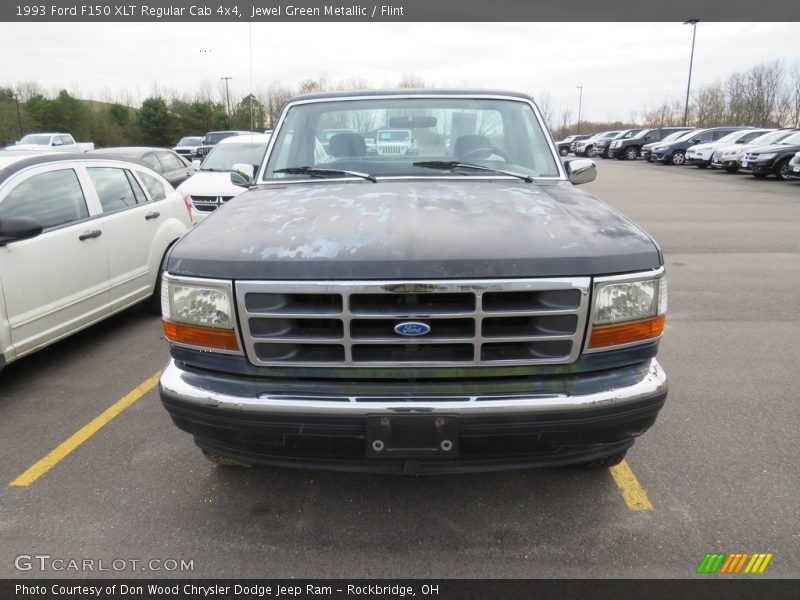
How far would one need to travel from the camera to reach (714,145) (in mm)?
26281

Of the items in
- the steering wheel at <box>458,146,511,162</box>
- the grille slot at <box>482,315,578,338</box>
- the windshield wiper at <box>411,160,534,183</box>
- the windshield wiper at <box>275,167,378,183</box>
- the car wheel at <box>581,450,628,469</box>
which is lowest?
the car wheel at <box>581,450,628,469</box>

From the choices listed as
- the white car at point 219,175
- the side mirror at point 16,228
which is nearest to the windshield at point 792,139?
the white car at point 219,175

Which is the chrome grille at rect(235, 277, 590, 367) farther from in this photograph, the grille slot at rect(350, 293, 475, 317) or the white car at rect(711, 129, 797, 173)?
the white car at rect(711, 129, 797, 173)

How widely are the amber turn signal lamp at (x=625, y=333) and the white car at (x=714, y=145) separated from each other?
26.6m

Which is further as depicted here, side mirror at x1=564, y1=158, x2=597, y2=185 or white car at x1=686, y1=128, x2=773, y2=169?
white car at x1=686, y1=128, x2=773, y2=169

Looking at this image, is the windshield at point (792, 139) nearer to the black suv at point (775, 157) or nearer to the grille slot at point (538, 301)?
the black suv at point (775, 157)

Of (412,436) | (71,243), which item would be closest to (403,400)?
(412,436)

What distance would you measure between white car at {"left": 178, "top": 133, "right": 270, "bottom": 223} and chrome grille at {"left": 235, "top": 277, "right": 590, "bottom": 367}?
665 cm

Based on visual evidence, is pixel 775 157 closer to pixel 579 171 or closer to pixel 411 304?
pixel 579 171

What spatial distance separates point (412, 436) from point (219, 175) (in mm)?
8562

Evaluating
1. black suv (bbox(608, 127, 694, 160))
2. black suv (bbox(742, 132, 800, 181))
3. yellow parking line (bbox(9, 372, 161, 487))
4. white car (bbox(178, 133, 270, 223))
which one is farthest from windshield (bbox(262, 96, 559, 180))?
black suv (bbox(608, 127, 694, 160))

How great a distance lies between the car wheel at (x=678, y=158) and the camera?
3054 centimetres

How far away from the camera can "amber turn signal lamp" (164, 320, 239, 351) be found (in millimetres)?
2398

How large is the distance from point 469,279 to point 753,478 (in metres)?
2.07
